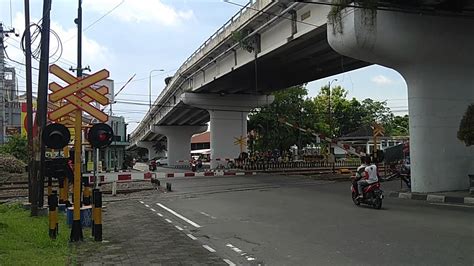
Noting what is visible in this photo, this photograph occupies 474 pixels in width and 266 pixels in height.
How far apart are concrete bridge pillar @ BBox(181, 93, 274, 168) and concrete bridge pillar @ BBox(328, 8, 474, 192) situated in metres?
23.7

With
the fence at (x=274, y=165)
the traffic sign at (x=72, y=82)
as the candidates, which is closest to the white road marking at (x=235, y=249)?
the traffic sign at (x=72, y=82)

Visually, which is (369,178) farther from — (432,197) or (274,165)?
(274,165)

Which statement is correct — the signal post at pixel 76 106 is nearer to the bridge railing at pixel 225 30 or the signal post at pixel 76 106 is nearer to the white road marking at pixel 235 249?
the white road marking at pixel 235 249

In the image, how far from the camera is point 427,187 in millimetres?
17266

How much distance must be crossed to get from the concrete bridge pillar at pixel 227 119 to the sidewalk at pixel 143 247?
2839 cm

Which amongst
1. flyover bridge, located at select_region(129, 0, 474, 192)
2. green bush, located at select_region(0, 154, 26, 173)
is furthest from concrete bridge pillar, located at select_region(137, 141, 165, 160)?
flyover bridge, located at select_region(129, 0, 474, 192)

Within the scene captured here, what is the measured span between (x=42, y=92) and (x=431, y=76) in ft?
42.5

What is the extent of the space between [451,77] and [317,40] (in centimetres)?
767

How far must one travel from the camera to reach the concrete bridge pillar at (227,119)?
134ft

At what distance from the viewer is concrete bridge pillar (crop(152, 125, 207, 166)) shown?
230ft

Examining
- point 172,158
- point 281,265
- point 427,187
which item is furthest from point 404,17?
point 172,158

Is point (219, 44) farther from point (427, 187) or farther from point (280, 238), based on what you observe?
point (280, 238)

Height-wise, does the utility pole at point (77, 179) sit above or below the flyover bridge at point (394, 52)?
below

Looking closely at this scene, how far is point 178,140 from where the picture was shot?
238 ft
